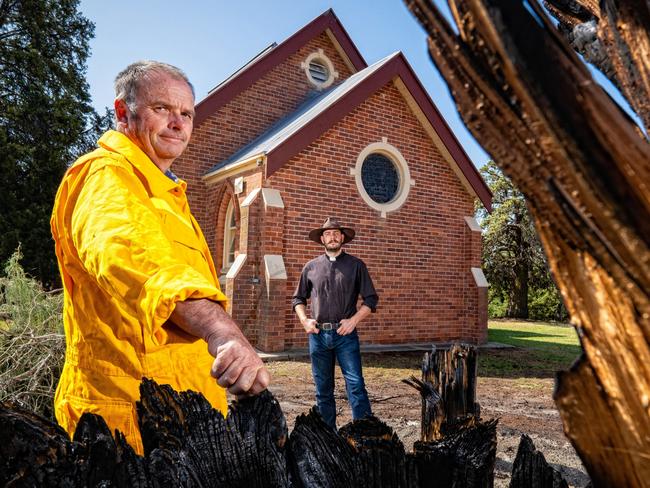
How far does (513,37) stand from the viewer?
44 centimetres

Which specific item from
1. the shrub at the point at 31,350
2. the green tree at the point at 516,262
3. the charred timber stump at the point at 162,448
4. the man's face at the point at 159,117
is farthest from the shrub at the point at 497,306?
the charred timber stump at the point at 162,448

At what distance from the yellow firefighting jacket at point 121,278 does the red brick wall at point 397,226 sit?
9284 mm

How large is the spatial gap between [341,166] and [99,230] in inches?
429

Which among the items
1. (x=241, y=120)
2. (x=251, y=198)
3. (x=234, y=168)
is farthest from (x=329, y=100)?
(x=251, y=198)

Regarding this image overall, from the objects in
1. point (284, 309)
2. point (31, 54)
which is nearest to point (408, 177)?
point (284, 309)

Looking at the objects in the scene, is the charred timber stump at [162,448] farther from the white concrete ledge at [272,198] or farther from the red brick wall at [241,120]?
the red brick wall at [241,120]

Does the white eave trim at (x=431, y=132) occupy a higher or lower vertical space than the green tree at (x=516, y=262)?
higher

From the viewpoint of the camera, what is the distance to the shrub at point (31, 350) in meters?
3.48

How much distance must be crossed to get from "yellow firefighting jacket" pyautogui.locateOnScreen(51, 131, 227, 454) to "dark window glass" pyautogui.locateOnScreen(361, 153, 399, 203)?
10952 millimetres

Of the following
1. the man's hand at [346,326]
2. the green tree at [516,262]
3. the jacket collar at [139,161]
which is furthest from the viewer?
the green tree at [516,262]

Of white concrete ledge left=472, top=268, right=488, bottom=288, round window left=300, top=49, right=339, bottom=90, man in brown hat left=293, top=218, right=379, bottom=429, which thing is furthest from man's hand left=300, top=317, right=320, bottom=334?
round window left=300, top=49, right=339, bottom=90

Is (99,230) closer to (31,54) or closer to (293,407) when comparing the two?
(293,407)

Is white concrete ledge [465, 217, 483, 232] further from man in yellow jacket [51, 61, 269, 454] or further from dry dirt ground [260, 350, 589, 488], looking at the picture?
man in yellow jacket [51, 61, 269, 454]

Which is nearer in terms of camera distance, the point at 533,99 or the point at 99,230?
the point at 533,99
